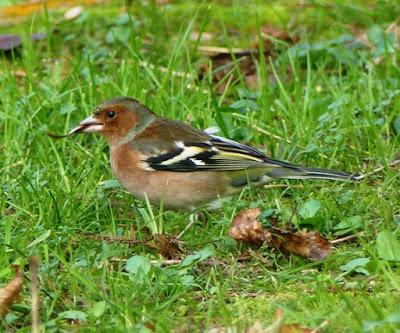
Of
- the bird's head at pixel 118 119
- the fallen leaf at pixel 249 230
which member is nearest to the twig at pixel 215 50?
the bird's head at pixel 118 119

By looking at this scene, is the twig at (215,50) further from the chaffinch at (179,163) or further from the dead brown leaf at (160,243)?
the dead brown leaf at (160,243)

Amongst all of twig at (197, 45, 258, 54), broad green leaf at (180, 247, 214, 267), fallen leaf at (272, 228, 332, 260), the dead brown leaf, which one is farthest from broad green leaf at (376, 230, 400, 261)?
twig at (197, 45, 258, 54)

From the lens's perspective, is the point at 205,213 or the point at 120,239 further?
the point at 205,213

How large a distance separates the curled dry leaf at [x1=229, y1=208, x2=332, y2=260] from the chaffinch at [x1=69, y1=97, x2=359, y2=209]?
611 millimetres

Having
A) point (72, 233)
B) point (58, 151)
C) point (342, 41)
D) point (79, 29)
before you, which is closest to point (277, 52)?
point (342, 41)

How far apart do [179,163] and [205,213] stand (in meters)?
0.36

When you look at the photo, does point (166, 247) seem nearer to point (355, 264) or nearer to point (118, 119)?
point (355, 264)

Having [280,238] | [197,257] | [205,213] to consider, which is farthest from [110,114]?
[197,257]

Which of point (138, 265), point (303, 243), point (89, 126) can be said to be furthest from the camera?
point (89, 126)

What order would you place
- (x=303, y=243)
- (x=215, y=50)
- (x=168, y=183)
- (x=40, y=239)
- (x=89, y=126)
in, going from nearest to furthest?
(x=303, y=243), (x=40, y=239), (x=168, y=183), (x=89, y=126), (x=215, y=50)

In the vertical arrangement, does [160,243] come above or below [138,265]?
below

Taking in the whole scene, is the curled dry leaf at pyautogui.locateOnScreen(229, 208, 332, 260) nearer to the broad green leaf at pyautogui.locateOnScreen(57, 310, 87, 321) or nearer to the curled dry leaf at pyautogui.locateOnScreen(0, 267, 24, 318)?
the broad green leaf at pyautogui.locateOnScreen(57, 310, 87, 321)

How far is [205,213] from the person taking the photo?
5.01 m

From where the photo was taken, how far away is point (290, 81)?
21.3 ft
